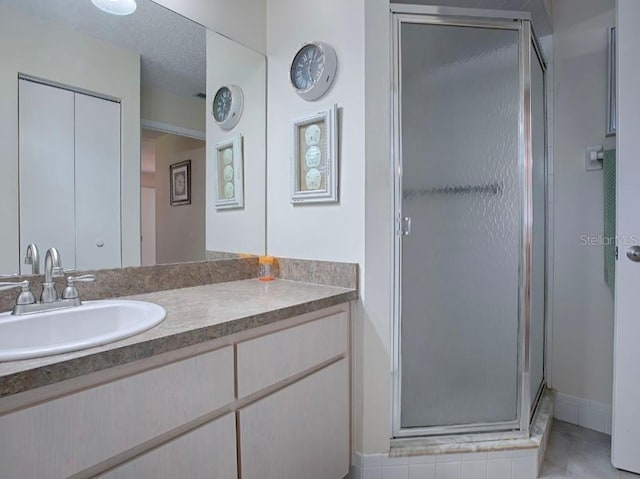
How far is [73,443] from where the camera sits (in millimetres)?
693

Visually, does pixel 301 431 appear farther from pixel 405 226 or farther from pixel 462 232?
pixel 462 232

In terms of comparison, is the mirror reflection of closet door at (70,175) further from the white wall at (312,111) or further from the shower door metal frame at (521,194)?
the shower door metal frame at (521,194)

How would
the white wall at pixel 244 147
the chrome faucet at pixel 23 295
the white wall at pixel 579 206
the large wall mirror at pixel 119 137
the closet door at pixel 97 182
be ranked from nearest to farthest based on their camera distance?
the chrome faucet at pixel 23 295 < the large wall mirror at pixel 119 137 < the closet door at pixel 97 182 < the white wall at pixel 244 147 < the white wall at pixel 579 206

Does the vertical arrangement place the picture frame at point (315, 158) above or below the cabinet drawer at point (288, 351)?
above

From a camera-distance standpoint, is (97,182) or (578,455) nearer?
(97,182)

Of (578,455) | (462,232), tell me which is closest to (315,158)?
(462,232)

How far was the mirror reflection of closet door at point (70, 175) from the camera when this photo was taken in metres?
1.11

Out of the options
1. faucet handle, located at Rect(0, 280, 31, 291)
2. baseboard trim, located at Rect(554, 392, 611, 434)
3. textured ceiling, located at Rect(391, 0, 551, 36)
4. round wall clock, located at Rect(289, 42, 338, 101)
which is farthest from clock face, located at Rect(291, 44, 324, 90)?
baseboard trim, located at Rect(554, 392, 611, 434)

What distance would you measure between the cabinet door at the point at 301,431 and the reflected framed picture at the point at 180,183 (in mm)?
904

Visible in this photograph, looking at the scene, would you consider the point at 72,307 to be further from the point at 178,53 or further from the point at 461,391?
the point at 461,391

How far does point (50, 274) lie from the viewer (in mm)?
1058

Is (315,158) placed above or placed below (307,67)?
below

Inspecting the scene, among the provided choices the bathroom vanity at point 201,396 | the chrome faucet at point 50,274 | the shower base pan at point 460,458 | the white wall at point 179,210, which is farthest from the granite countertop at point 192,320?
the shower base pan at point 460,458

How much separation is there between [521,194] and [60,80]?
1.79 meters
